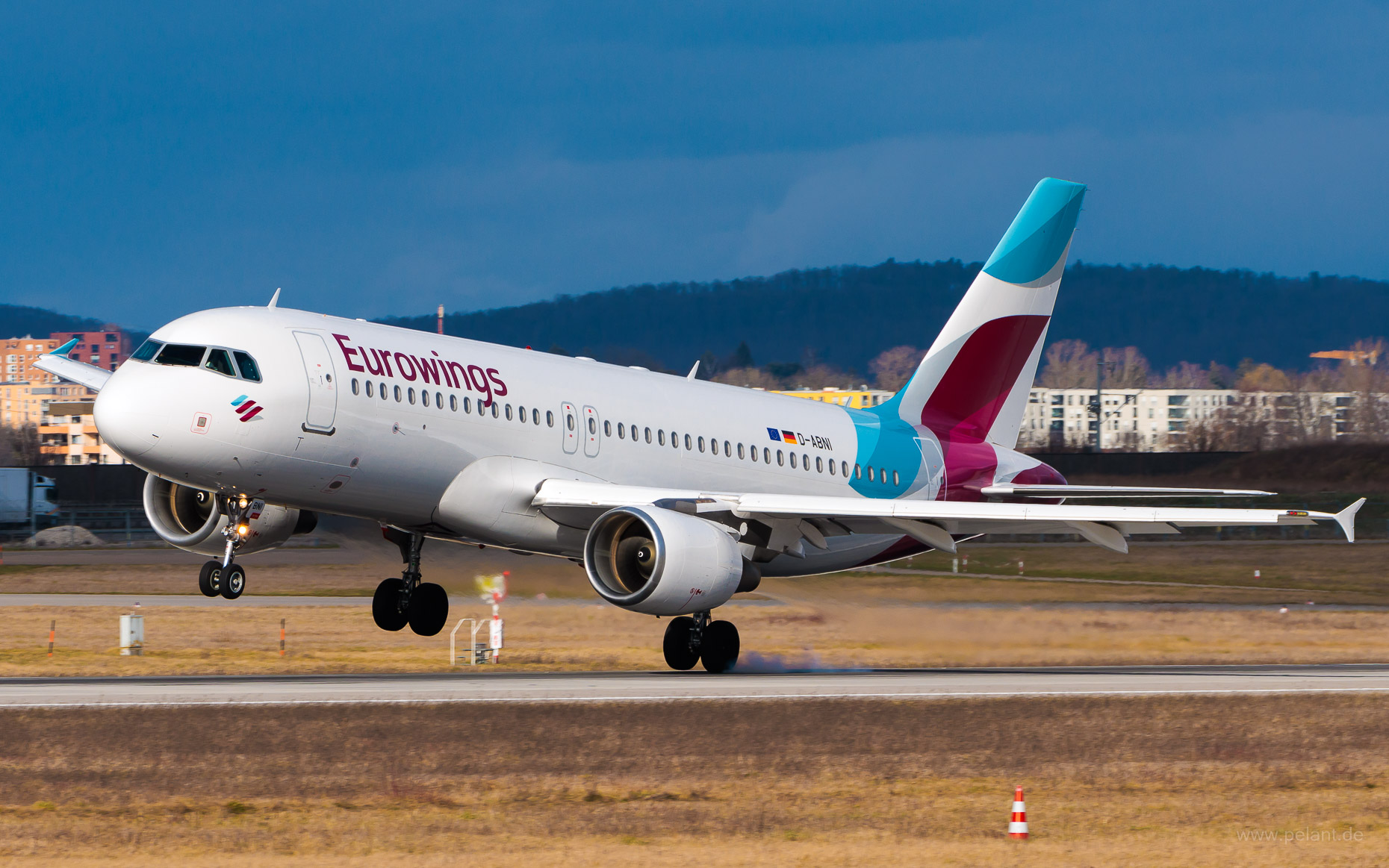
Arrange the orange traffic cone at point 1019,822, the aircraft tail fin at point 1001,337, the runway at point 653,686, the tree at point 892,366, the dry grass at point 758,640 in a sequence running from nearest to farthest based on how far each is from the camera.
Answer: the orange traffic cone at point 1019,822 < the runway at point 653,686 < the dry grass at point 758,640 < the aircraft tail fin at point 1001,337 < the tree at point 892,366

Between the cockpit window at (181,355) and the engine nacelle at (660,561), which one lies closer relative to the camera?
the cockpit window at (181,355)

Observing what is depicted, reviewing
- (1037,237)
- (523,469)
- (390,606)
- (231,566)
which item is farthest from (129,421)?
(1037,237)

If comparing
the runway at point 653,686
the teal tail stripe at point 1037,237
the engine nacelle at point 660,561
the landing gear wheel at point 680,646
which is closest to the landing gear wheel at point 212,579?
the runway at point 653,686

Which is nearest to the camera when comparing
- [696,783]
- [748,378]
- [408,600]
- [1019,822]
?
[1019,822]

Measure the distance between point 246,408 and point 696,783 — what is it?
9.39m

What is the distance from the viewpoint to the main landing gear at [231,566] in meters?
24.7

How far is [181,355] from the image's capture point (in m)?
24.7

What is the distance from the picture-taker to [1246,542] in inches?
2547

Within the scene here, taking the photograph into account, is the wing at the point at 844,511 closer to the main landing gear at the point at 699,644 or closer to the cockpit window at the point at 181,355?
the main landing gear at the point at 699,644

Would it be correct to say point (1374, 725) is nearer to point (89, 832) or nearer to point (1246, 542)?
point (89, 832)

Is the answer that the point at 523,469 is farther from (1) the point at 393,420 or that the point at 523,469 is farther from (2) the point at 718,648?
(2) the point at 718,648

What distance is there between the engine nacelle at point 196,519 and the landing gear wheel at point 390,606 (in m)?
2.05

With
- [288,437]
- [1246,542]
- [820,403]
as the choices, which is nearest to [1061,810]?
[288,437]

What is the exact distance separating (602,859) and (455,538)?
12.5m
